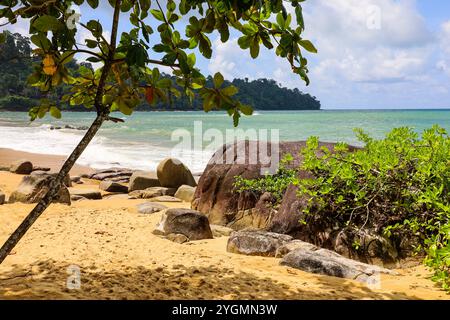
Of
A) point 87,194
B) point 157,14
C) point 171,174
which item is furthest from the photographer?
point 171,174

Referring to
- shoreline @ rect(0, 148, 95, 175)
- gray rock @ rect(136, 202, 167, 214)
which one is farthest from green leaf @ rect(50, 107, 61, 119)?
shoreline @ rect(0, 148, 95, 175)

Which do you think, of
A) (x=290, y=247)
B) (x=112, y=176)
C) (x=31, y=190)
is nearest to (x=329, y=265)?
(x=290, y=247)

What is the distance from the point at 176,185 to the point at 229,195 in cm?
628

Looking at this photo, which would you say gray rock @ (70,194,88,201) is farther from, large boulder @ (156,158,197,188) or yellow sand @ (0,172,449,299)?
yellow sand @ (0,172,449,299)

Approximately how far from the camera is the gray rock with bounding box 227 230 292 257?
5.52m

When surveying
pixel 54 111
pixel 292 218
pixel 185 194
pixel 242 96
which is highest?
pixel 242 96

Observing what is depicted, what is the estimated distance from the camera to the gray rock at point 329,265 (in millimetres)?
4578

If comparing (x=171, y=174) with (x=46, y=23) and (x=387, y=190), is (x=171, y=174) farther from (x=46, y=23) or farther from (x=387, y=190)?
(x=46, y=23)

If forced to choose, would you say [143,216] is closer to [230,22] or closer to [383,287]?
[383,287]

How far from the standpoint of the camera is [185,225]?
21.3 feet

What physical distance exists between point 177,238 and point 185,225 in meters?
0.32

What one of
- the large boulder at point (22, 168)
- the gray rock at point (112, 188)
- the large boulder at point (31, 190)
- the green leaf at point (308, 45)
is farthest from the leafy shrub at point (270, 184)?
the large boulder at point (22, 168)
